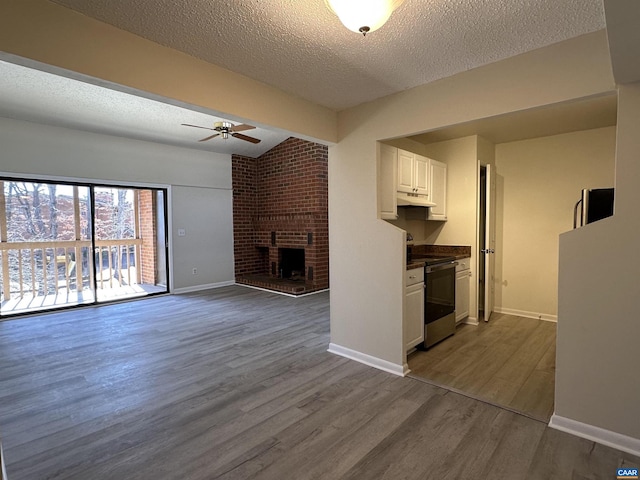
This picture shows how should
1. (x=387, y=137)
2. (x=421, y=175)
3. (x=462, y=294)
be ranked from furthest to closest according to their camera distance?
(x=462, y=294) < (x=421, y=175) < (x=387, y=137)

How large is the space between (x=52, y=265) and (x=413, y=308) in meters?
5.90

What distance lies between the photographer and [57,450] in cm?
185

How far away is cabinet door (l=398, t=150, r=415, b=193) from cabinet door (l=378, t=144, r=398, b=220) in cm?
10

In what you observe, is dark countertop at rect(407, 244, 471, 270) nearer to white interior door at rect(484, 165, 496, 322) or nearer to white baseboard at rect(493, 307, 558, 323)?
white interior door at rect(484, 165, 496, 322)

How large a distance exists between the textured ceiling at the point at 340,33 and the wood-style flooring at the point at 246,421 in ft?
7.82

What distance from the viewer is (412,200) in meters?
3.47

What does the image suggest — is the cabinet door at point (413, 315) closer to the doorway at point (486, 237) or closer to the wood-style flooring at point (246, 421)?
the wood-style flooring at point (246, 421)

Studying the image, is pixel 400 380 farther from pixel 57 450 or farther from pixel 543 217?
pixel 543 217

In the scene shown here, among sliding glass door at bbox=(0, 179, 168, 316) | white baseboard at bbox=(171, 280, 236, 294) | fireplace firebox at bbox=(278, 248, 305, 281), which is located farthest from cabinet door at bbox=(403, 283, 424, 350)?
sliding glass door at bbox=(0, 179, 168, 316)

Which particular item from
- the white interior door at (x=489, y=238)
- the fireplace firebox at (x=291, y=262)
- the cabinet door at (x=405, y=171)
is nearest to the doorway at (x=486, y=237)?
the white interior door at (x=489, y=238)

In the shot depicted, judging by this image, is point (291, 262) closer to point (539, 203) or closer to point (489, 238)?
point (489, 238)

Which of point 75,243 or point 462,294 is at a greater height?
point 75,243

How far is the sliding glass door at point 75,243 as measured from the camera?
4.93 meters

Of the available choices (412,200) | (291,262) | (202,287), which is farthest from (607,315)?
(202,287)
